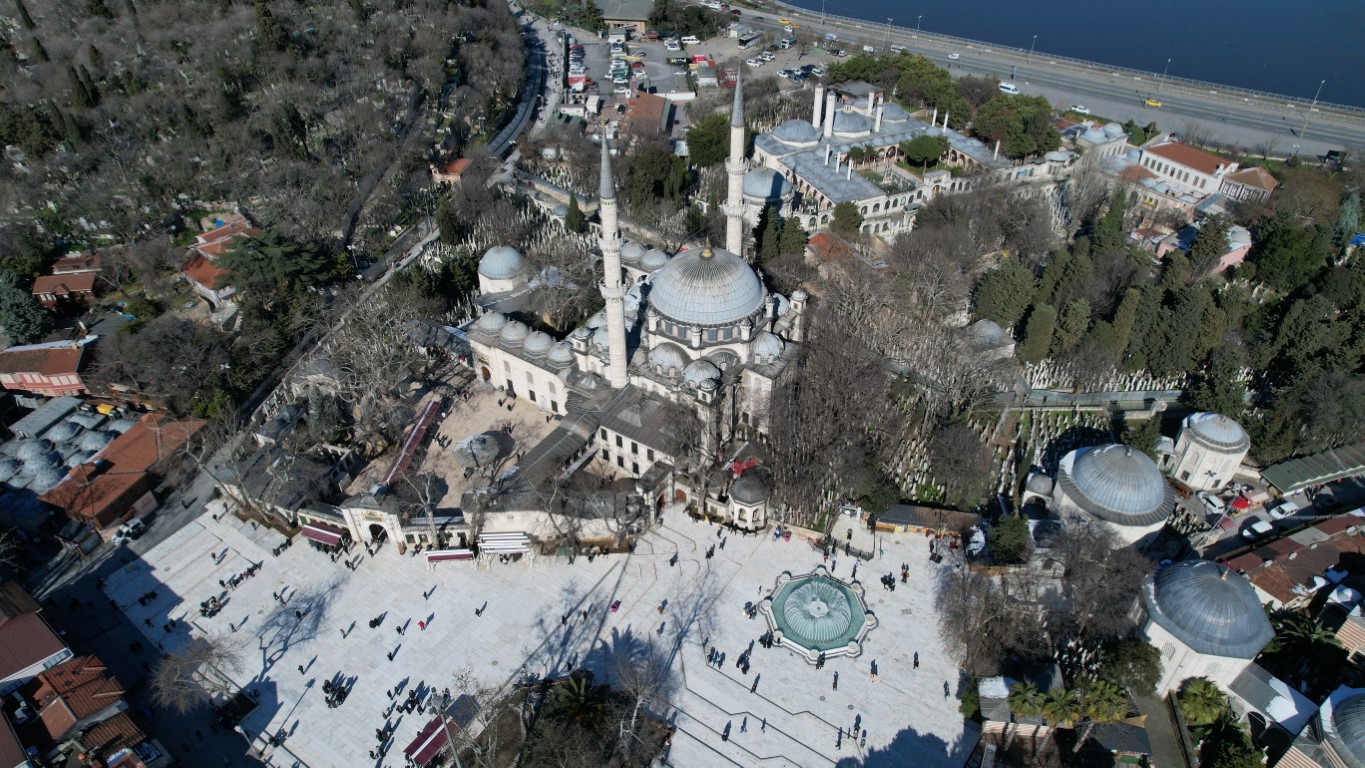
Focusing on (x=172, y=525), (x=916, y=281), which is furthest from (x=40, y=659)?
(x=916, y=281)

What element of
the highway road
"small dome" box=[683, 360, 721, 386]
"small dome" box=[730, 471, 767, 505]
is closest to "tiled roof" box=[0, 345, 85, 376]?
"small dome" box=[683, 360, 721, 386]

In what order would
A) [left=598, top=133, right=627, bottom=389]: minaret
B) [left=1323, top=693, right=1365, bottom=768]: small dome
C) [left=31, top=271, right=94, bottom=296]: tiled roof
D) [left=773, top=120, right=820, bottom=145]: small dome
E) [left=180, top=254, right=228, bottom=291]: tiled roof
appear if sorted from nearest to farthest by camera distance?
[left=1323, top=693, right=1365, bottom=768]: small dome
[left=598, top=133, right=627, bottom=389]: minaret
[left=180, top=254, right=228, bottom=291]: tiled roof
[left=31, top=271, right=94, bottom=296]: tiled roof
[left=773, top=120, right=820, bottom=145]: small dome

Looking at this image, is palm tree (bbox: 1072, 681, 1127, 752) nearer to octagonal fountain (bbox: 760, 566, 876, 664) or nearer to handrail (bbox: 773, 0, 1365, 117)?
octagonal fountain (bbox: 760, 566, 876, 664)

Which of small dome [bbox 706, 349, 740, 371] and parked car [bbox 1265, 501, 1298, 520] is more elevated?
small dome [bbox 706, 349, 740, 371]

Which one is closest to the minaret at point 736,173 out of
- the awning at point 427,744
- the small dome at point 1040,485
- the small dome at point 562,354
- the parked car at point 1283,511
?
the small dome at point 562,354

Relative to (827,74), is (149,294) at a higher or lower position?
lower

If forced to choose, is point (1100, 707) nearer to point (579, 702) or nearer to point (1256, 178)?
point (579, 702)

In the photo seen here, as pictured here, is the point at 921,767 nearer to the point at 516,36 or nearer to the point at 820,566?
the point at 820,566
